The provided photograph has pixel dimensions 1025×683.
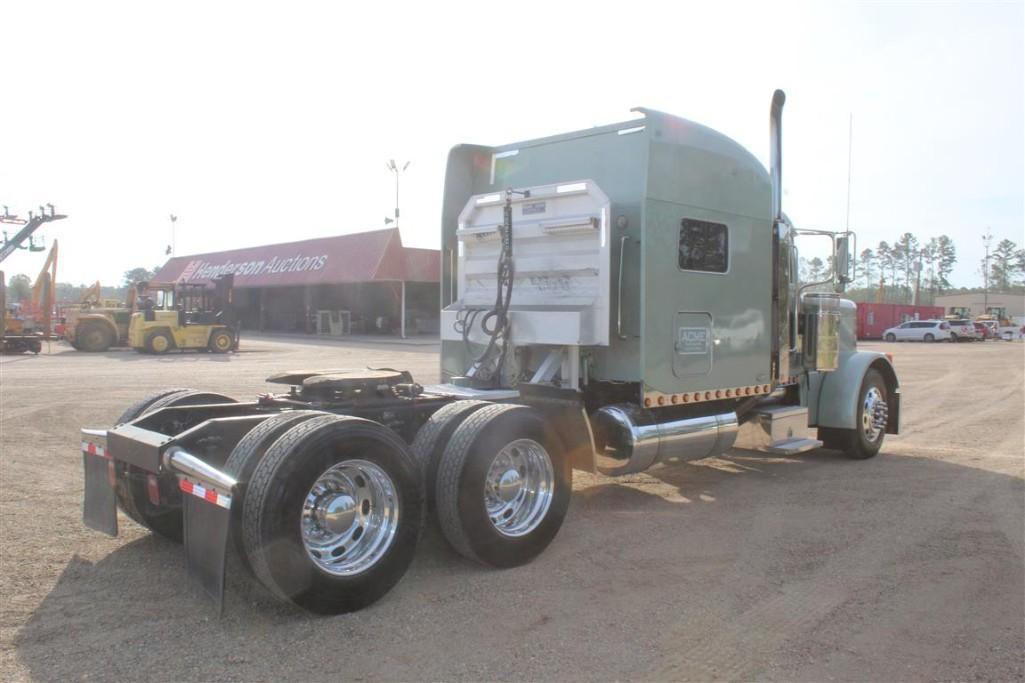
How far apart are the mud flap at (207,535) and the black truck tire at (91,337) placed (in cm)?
2741

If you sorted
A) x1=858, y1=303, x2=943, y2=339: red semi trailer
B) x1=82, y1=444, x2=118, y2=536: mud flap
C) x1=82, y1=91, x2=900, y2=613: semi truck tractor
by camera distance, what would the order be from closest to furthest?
x1=82, y1=91, x2=900, y2=613: semi truck tractor → x1=82, y1=444, x2=118, y2=536: mud flap → x1=858, y1=303, x2=943, y2=339: red semi trailer

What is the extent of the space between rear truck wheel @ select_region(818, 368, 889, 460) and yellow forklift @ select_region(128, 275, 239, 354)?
77.4 ft

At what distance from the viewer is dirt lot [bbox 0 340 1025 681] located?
3.88 meters

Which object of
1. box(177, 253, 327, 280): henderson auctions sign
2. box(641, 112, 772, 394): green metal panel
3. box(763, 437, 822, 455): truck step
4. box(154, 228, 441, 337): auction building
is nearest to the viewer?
box(641, 112, 772, 394): green metal panel

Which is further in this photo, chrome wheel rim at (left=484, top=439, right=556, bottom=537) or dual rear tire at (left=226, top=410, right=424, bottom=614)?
chrome wheel rim at (left=484, top=439, right=556, bottom=537)

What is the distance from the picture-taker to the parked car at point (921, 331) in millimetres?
47656

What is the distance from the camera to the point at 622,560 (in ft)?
17.8

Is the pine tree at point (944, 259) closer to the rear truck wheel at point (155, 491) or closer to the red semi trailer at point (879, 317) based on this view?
the red semi trailer at point (879, 317)

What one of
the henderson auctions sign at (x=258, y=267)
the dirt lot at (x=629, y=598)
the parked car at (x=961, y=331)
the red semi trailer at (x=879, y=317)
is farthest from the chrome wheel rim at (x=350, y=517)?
the parked car at (x=961, y=331)

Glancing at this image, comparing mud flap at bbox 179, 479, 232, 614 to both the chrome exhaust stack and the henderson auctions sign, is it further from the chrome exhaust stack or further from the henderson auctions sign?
the henderson auctions sign

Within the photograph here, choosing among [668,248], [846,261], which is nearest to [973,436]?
[846,261]

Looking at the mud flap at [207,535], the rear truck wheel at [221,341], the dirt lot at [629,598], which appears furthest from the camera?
the rear truck wheel at [221,341]

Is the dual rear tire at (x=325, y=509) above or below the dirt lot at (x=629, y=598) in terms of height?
above

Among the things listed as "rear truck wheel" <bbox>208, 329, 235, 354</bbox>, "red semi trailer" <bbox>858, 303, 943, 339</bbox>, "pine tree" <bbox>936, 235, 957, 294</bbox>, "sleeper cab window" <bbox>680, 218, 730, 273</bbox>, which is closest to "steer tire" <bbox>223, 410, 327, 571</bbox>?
"sleeper cab window" <bbox>680, 218, 730, 273</bbox>
